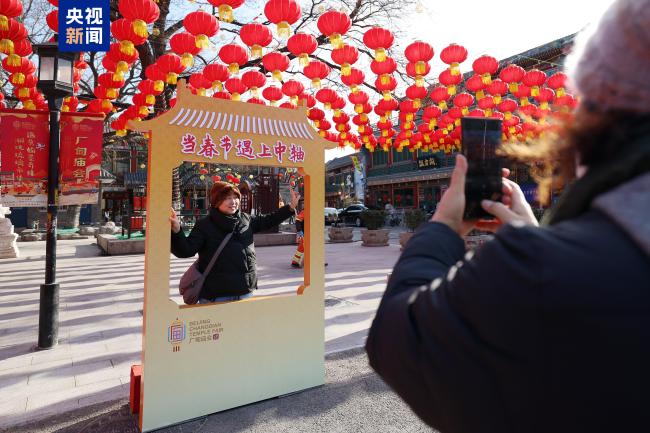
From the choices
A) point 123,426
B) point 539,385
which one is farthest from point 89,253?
point 539,385

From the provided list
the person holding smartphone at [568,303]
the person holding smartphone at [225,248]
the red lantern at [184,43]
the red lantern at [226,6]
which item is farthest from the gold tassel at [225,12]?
the person holding smartphone at [568,303]

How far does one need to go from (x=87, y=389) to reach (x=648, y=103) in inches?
164

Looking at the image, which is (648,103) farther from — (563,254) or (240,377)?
(240,377)

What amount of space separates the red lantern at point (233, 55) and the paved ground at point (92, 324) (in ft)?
13.6

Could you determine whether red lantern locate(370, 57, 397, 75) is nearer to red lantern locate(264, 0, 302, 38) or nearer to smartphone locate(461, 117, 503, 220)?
red lantern locate(264, 0, 302, 38)

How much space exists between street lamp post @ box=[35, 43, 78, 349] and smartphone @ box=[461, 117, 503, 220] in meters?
4.86

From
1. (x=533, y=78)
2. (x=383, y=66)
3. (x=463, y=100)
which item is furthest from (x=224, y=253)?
(x=463, y=100)

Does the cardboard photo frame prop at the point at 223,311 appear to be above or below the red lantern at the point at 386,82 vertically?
below

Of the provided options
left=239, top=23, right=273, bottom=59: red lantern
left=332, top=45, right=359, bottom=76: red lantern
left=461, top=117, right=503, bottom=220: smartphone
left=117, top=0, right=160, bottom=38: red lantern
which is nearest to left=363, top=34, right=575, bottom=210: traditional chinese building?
left=332, top=45, right=359, bottom=76: red lantern

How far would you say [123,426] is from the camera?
9.02ft

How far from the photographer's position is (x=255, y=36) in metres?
5.82

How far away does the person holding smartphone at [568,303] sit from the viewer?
18.6 inches

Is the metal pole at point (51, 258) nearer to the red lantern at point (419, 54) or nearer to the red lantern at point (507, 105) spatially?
the red lantern at point (419, 54)

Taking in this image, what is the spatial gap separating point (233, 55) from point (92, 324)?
15.6ft
